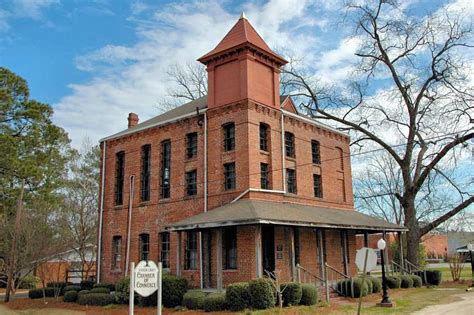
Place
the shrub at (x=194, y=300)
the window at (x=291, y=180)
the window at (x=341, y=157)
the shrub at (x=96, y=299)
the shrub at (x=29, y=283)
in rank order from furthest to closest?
the shrub at (x=29, y=283) < the window at (x=341, y=157) < the window at (x=291, y=180) < the shrub at (x=96, y=299) < the shrub at (x=194, y=300)

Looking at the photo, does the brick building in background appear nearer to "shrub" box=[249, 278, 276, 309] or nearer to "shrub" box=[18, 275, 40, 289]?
"shrub" box=[249, 278, 276, 309]

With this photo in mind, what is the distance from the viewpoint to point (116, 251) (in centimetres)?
2583

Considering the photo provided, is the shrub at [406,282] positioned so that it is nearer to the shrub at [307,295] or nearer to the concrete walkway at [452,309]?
the concrete walkway at [452,309]

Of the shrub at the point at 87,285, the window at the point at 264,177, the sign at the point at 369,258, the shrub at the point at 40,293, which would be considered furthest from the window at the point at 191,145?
the sign at the point at 369,258

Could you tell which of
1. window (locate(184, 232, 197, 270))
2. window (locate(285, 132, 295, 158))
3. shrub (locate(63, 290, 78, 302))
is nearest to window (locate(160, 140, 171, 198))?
window (locate(184, 232, 197, 270))

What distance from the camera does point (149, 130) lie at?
2561cm

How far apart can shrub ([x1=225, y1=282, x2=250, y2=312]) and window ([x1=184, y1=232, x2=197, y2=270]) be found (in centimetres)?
536

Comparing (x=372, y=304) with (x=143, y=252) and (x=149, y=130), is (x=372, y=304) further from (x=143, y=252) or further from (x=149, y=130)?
(x=149, y=130)

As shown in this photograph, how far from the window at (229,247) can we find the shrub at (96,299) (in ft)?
18.4

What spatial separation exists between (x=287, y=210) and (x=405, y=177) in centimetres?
1540

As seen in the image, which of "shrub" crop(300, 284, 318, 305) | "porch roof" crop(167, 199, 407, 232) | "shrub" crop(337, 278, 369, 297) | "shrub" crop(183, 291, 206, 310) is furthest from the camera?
"shrub" crop(337, 278, 369, 297)

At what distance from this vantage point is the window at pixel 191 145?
23.2 m

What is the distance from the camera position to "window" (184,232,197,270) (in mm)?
21438

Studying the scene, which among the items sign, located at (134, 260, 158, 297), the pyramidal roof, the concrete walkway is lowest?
the concrete walkway
